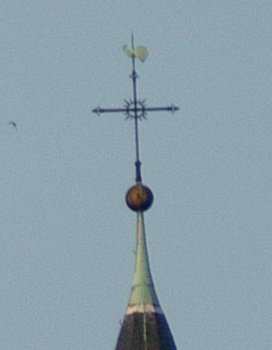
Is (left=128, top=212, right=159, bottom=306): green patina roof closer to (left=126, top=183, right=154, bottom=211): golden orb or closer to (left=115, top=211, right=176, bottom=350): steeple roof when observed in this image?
(left=115, top=211, right=176, bottom=350): steeple roof

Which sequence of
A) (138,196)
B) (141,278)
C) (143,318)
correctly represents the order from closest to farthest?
(143,318) → (141,278) → (138,196)

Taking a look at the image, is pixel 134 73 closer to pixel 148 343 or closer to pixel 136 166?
pixel 136 166

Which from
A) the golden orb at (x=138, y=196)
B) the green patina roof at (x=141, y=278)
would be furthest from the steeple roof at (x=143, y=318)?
the golden orb at (x=138, y=196)

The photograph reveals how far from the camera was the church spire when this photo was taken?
3203 centimetres

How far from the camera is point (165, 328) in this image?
32.5 meters

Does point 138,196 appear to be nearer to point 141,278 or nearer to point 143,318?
point 141,278

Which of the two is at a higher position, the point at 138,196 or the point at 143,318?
the point at 138,196

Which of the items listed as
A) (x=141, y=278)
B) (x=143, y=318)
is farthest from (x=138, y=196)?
(x=143, y=318)

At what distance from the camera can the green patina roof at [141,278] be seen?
109 feet

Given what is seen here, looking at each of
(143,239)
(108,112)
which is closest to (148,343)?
(143,239)

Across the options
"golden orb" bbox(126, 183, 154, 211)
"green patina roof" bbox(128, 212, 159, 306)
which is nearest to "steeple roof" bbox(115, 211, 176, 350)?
"green patina roof" bbox(128, 212, 159, 306)

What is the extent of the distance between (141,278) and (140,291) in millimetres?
382

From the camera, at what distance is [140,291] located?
109 feet

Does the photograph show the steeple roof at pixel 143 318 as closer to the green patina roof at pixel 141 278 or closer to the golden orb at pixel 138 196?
the green patina roof at pixel 141 278
